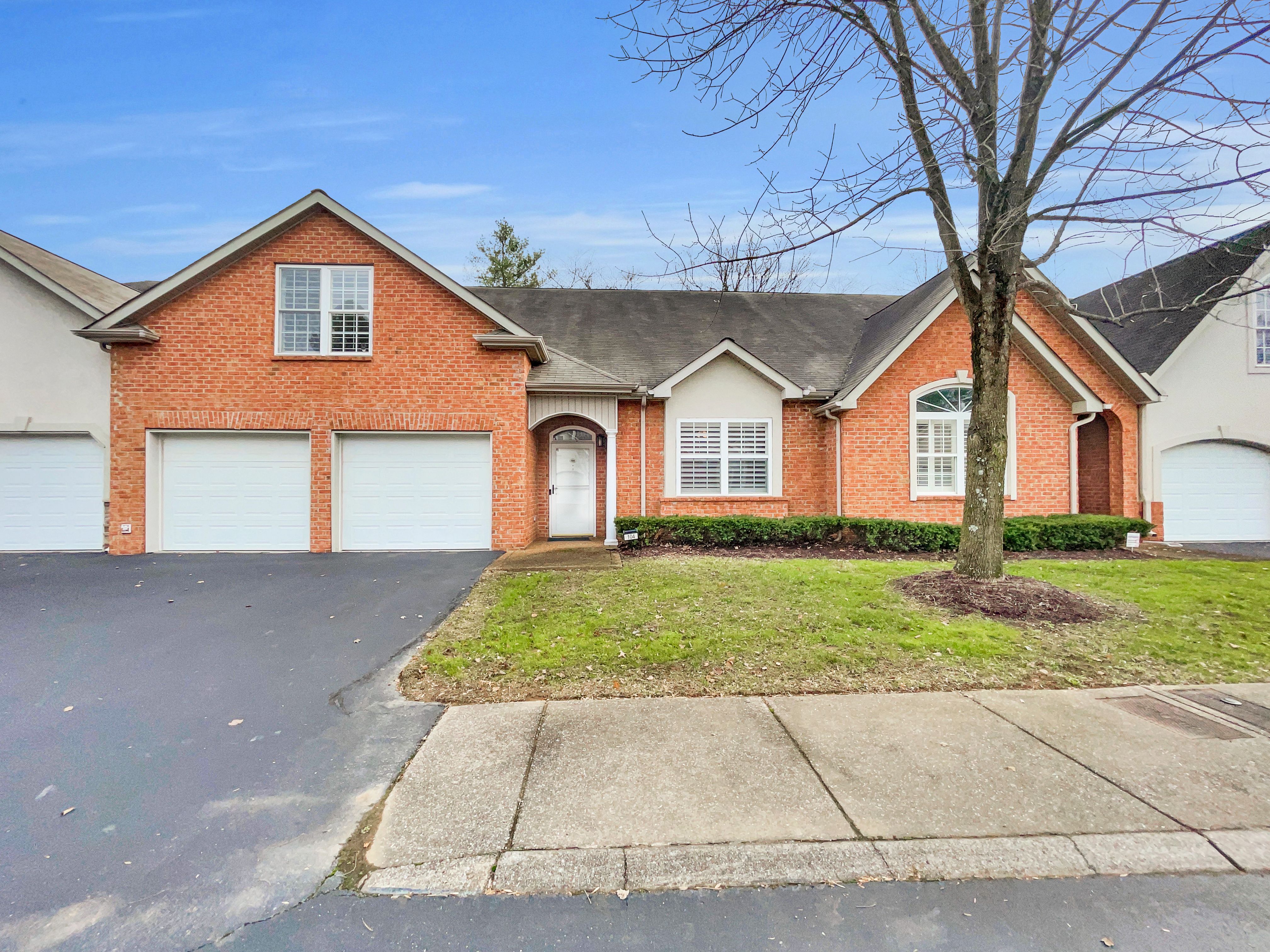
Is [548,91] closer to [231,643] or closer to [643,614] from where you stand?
[643,614]

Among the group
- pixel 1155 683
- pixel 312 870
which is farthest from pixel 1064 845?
pixel 312 870

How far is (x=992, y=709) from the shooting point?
400cm

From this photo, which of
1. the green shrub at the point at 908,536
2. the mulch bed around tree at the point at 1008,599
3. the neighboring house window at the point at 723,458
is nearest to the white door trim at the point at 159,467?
the neighboring house window at the point at 723,458

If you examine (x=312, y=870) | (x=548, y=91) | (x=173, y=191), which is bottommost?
(x=312, y=870)

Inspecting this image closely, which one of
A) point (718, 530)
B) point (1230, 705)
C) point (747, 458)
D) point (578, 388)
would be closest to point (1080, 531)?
point (747, 458)

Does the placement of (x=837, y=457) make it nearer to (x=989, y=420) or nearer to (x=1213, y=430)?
(x=989, y=420)

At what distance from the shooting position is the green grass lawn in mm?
4508

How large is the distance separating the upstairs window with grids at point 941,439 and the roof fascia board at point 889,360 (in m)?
→ 1.26

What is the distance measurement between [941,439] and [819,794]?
1131 centimetres

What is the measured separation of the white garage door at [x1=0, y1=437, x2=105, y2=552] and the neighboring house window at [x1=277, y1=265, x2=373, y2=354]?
444cm

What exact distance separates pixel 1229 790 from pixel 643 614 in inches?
178

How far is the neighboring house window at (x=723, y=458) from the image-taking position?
12.6 metres

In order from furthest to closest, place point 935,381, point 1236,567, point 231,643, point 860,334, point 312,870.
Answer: point 860,334
point 935,381
point 1236,567
point 231,643
point 312,870

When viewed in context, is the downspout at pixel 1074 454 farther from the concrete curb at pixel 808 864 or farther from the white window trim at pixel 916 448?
the concrete curb at pixel 808 864
